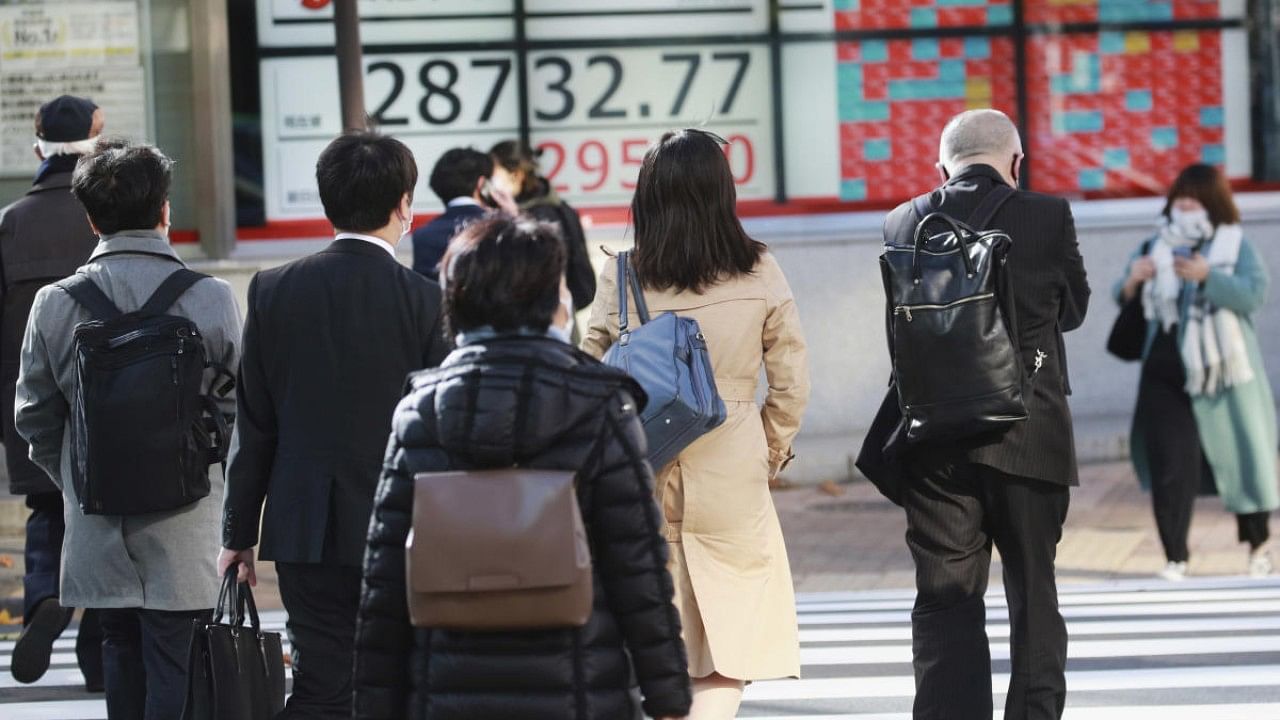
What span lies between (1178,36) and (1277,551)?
510 cm

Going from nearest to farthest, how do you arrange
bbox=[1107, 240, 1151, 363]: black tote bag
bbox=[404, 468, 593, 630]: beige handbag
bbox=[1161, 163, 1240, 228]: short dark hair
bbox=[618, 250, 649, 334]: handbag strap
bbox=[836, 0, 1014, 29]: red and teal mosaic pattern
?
bbox=[404, 468, 593, 630]: beige handbag → bbox=[618, 250, 649, 334]: handbag strap → bbox=[1161, 163, 1240, 228]: short dark hair → bbox=[1107, 240, 1151, 363]: black tote bag → bbox=[836, 0, 1014, 29]: red and teal mosaic pattern

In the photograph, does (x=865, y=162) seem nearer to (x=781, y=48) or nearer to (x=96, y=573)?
(x=781, y=48)

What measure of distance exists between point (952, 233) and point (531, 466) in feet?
6.93

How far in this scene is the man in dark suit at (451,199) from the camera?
873cm

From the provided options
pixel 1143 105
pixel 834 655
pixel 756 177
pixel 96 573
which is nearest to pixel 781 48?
pixel 756 177

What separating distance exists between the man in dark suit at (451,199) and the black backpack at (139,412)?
3364mm

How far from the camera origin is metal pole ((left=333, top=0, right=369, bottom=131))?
9586mm

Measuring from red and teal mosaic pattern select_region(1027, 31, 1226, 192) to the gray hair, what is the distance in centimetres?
875

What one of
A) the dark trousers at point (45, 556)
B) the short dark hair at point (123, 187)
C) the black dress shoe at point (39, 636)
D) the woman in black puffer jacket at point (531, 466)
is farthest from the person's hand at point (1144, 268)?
the woman in black puffer jacket at point (531, 466)

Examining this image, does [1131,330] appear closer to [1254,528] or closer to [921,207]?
[1254,528]

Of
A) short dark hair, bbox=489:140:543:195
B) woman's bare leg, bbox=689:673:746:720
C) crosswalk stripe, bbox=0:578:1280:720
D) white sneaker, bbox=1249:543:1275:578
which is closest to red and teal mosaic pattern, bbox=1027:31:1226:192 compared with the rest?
white sneaker, bbox=1249:543:1275:578

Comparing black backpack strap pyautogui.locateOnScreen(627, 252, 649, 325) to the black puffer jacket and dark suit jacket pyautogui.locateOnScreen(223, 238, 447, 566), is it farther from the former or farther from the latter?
the black puffer jacket

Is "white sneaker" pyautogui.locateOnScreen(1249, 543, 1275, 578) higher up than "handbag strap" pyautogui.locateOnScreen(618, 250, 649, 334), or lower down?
Result: lower down

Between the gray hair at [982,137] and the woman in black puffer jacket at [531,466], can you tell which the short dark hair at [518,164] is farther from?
the woman in black puffer jacket at [531,466]
